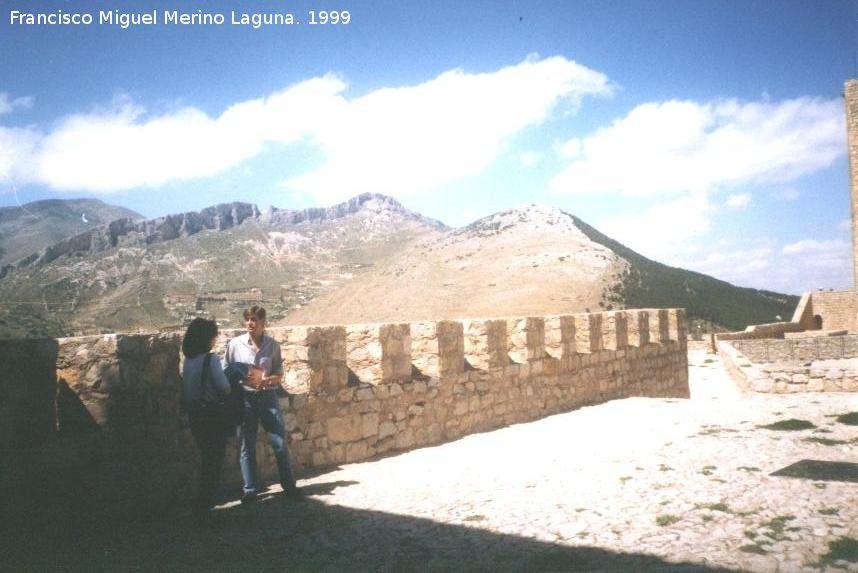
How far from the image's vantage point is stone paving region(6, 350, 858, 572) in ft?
10.2

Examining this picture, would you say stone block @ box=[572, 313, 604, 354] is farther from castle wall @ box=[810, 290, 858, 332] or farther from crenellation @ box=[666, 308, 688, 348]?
castle wall @ box=[810, 290, 858, 332]

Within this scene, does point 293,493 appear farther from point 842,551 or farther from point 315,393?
point 842,551

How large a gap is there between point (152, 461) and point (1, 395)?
113cm

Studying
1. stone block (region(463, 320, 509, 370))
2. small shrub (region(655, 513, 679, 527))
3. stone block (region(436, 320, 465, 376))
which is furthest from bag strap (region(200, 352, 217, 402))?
stone block (region(463, 320, 509, 370))

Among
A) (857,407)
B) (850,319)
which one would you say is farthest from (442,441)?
(850,319)

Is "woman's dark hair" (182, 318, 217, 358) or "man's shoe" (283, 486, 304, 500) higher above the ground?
"woman's dark hair" (182, 318, 217, 358)

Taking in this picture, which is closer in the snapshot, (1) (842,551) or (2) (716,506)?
(1) (842,551)

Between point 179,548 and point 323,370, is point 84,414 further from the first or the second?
point 323,370

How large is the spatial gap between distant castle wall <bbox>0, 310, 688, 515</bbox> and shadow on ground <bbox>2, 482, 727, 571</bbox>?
1.11ft

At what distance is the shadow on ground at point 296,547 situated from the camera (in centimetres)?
309

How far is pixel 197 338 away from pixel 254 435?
3.30 ft

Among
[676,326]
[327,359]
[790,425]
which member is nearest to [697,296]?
[676,326]

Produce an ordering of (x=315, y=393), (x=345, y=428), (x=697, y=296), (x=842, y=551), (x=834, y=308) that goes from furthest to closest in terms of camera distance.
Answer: (x=697, y=296) → (x=834, y=308) → (x=345, y=428) → (x=315, y=393) → (x=842, y=551)

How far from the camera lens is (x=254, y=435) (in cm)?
466
